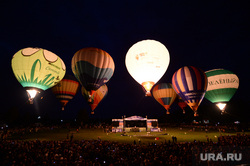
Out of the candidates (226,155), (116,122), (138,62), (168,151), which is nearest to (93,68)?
(138,62)

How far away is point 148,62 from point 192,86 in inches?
259

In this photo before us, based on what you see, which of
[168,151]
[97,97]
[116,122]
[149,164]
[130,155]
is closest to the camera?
[149,164]

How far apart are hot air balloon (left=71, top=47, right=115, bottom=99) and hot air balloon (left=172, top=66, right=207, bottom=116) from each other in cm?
895

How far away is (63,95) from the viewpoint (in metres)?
18.8

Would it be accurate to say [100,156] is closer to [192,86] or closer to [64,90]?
[64,90]

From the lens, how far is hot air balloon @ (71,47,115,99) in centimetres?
1409

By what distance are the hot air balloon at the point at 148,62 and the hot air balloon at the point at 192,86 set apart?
4.48 m

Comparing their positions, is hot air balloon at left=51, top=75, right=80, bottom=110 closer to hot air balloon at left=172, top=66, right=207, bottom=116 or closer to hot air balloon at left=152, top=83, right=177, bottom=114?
hot air balloon at left=172, top=66, right=207, bottom=116

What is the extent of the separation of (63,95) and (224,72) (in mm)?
21908

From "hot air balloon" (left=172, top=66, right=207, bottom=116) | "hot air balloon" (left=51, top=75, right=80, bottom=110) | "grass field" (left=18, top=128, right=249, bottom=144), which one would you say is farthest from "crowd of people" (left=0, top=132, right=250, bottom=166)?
"grass field" (left=18, top=128, right=249, bottom=144)

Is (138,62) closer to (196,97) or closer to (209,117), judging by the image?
(196,97)

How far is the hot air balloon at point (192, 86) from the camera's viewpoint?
16250 millimetres

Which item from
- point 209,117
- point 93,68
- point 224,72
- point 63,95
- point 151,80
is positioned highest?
point 224,72

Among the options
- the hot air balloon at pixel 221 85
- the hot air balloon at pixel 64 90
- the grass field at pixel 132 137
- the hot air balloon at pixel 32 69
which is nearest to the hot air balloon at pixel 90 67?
the hot air balloon at pixel 32 69
